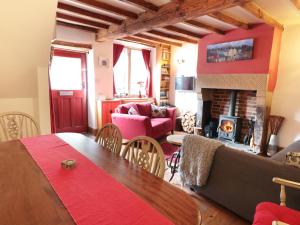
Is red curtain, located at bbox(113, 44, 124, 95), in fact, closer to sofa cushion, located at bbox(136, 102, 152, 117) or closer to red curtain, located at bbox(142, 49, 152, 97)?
red curtain, located at bbox(142, 49, 152, 97)

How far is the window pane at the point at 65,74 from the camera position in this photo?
4367 mm

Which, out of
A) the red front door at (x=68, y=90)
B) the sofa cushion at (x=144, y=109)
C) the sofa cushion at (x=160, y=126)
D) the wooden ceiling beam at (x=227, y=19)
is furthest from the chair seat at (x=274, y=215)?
the red front door at (x=68, y=90)

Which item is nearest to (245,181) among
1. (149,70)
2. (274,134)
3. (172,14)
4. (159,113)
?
(172,14)

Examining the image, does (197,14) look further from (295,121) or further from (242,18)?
(295,121)

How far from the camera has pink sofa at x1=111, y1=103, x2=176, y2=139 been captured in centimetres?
391

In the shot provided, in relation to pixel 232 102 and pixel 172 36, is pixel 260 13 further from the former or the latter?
pixel 172 36

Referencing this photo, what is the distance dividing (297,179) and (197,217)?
1.13m

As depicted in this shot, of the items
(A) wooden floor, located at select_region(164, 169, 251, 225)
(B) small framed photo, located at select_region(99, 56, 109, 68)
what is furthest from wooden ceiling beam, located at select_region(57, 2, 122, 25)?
(A) wooden floor, located at select_region(164, 169, 251, 225)

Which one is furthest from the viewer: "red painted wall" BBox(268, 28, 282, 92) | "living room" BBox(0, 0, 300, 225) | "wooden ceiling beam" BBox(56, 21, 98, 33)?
"wooden ceiling beam" BBox(56, 21, 98, 33)

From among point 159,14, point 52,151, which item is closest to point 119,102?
A: point 159,14

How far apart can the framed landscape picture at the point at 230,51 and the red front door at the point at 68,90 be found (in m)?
3.01

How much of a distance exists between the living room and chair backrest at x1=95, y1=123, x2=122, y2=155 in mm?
22

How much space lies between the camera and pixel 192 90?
5328 millimetres

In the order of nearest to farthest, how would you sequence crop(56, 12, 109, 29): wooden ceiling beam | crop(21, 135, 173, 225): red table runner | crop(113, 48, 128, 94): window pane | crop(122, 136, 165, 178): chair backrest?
crop(21, 135, 173, 225): red table runner, crop(122, 136, 165, 178): chair backrest, crop(56, 12, 109, 29): wooden ceiling beam, crop(113, 48, 128, 94): window pane
